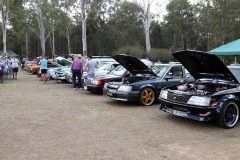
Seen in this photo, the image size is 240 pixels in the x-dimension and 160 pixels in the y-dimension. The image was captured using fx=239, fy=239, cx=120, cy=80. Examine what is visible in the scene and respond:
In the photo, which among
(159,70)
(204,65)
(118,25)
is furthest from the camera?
(118,25)

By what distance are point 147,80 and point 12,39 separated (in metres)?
64.3

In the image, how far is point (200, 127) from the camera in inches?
218

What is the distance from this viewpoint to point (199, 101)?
5262 mm

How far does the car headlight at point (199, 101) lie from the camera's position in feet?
17.0

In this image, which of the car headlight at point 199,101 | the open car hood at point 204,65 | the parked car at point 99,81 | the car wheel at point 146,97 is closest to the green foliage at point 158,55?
the parked car at point 99,81

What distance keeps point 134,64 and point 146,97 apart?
1.49m

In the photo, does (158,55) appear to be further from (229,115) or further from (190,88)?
(229,115)

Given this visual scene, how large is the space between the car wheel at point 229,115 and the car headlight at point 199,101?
37cm

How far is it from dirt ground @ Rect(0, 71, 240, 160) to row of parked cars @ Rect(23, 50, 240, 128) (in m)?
0.37

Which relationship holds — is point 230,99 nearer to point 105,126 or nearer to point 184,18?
point 105,126

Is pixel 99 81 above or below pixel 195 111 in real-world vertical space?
above

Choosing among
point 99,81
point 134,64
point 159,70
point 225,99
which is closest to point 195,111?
point 225,99

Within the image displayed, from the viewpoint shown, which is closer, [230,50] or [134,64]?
[134,64]

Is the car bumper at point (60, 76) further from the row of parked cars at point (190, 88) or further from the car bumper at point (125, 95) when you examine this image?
the car bumper at point (125, 95)
